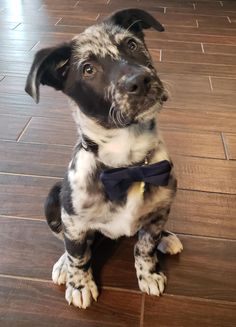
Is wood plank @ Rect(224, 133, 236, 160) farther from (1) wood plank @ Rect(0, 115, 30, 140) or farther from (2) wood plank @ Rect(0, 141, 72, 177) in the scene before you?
(1) wood plank @ Rect(0, 115, 30, 140)

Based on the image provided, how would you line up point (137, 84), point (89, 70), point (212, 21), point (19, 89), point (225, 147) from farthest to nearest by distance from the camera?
point (212, 21)
point (19, 89)
point (225, 147)
point (89, 70)
point (137, 84)

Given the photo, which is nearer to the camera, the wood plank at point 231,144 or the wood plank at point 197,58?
the wood plank at point 231,144

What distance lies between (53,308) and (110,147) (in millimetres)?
596

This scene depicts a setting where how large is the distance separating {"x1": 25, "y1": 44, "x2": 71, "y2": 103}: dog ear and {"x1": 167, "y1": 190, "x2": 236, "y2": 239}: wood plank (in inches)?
30.8

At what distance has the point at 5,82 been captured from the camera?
266 cm

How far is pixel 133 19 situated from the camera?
49.6 inches

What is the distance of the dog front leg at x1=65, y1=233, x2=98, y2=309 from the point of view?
1329 mm

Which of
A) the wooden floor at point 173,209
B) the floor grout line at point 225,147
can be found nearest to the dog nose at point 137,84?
the wooden floor at point 173,209

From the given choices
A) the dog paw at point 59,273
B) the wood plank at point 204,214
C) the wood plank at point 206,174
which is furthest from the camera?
the wood plank at point 206,174

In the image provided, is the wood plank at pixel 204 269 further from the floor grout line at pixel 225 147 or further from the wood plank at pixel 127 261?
the floor grout line at pixel 225 147

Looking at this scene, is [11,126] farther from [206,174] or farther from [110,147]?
[110,147]

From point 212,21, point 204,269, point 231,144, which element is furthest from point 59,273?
point 212,21

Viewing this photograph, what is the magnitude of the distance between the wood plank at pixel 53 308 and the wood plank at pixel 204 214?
0.38 m

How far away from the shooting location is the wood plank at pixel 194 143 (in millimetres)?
2033
